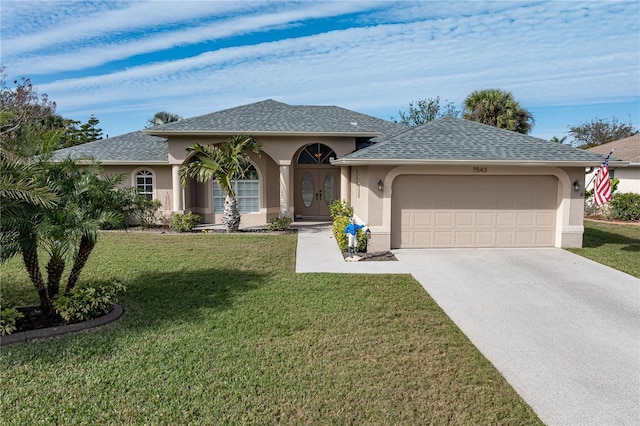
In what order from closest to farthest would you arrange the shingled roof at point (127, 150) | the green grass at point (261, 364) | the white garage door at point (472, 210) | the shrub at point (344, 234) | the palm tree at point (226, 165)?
1. the green grass at point (261, 364)
2. the shrub at point (344, 234)
3. the white garage door at point (472, 210)
4. the palm tree at point (226, 165)
5. the shingled roof at point (127, 150)

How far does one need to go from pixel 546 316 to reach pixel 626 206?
17.1 metres

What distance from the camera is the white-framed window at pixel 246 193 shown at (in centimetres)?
1872

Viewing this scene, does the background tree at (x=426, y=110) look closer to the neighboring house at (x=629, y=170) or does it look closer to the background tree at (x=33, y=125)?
the neighboring house at (x=629, y=170)

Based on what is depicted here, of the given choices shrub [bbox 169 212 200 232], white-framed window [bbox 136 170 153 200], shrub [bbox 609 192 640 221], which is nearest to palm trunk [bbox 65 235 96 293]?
shrub [bbox 169 212 200 232]

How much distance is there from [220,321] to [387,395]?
316 centimetres

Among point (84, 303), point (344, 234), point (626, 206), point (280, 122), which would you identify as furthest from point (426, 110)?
point (84, 303)

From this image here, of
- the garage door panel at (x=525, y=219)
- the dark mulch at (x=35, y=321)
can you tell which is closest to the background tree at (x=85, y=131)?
the dark mulch at (x=35, y=321)

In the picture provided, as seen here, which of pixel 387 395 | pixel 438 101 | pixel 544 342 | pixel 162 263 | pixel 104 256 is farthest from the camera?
pixel 438 101

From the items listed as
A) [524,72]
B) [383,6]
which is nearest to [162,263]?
[383,6]

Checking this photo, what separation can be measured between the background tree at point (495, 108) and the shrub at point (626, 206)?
8006 mm

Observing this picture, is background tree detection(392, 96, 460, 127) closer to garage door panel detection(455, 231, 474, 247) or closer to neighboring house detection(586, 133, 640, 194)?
neighboring house detection(586, 133, 640, 194)

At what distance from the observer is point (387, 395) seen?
4.80 meters

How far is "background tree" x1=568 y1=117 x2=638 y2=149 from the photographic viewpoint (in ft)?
146

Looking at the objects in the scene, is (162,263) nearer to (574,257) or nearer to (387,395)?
(387,395)
